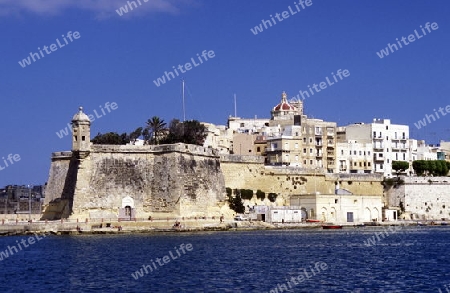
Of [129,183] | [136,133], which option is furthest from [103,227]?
[136,133]

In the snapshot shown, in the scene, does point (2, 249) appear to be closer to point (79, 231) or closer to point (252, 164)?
point (79, 231)

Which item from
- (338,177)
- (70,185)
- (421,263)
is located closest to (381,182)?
(338,177)

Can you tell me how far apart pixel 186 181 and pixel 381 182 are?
65.5 ft

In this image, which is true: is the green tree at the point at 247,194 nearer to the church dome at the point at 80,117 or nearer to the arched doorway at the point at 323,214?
the arched doorway at the point at 323,214

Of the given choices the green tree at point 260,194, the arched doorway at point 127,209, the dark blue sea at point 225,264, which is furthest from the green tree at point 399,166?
the arched doorway at point 127,209

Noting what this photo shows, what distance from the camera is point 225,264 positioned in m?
29.9

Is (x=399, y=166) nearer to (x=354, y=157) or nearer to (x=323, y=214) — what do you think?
(x=354, y=157)

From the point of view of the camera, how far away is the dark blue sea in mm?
24328

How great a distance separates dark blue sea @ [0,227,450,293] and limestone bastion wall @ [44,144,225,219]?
3.42 m

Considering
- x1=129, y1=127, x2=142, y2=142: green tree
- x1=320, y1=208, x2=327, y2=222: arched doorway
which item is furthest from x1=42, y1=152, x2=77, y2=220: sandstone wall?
x1=320, y1=208, x2=327, y2=222: arched doorway

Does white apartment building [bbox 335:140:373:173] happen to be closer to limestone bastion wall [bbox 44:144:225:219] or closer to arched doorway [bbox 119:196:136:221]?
limestone bastion wall [bbox 44:144:225:219]

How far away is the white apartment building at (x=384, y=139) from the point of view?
7006 cm

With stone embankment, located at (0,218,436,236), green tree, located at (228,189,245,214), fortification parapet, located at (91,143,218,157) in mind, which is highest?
fortification parapet, located at (91,143,218,157)

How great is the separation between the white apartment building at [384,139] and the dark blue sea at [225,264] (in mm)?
24696
